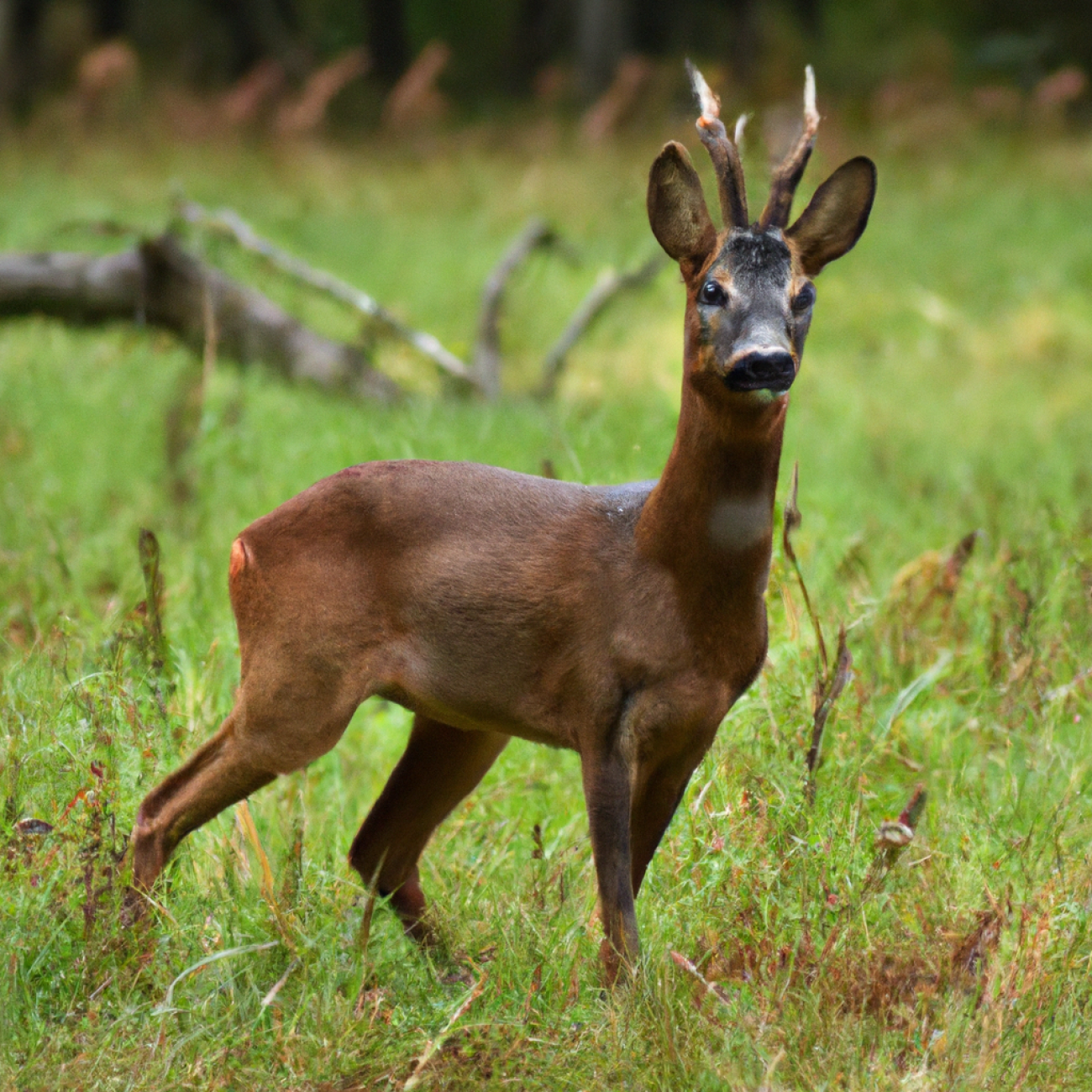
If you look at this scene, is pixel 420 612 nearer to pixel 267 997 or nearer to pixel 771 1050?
pixel 267 997

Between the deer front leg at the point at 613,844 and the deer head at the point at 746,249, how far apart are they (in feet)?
2.62

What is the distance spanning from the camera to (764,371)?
9.61 feet

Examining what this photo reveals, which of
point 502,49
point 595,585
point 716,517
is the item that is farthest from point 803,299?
point 502,49

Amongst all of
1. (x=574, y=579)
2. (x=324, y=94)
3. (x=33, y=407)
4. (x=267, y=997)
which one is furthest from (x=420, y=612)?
(x=324, y=94)

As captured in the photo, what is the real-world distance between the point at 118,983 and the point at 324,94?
9.49 m

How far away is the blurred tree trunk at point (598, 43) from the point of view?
19375mm

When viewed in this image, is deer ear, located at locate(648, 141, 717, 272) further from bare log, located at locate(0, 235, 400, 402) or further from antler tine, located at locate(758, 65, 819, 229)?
bare log, located at locate(0, 235, 400, 402)

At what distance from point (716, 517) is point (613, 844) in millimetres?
Result: 712

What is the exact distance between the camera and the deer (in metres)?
3.16

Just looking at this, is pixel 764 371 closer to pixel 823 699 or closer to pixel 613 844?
pixel 613 844

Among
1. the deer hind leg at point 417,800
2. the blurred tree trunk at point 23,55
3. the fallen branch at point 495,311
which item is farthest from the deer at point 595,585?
the blurred tree trunk at point 23,55

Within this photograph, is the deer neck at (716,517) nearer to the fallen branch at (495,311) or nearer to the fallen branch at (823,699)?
the fallen branch at (823,699)

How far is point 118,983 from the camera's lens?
11.1 ft

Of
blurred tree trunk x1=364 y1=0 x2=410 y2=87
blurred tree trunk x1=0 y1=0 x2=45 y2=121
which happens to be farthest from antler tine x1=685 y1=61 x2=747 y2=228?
blurred tree trunk x1=364 y1=0 x2=410 y2=87
